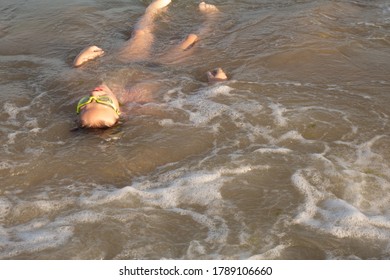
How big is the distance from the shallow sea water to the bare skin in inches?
7.2

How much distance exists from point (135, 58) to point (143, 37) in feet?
2.69

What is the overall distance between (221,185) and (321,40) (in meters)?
Answer: 4.10

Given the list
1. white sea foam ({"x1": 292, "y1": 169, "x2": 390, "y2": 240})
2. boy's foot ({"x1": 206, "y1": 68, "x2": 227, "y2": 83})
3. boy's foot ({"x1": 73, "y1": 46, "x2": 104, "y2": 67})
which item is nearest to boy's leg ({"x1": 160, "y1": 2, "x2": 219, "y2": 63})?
boy's foot ({"x1": 206, "y1": 68, "x2": 227, "y2": 83})

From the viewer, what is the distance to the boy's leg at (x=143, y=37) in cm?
820

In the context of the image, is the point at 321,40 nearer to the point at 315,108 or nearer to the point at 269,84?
the point at 269,84

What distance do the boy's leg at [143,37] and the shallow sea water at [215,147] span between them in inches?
8.8

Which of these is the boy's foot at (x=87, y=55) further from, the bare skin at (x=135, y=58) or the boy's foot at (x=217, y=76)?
the boy's foot at (x=217, y=76)

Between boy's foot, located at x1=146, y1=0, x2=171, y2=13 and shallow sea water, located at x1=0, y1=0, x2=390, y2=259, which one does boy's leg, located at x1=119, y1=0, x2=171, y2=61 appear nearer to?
boy's foot, located at x1=146, y1=0, x2=171, y2=13

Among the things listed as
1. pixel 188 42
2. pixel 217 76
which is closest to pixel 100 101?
pixel 217 76

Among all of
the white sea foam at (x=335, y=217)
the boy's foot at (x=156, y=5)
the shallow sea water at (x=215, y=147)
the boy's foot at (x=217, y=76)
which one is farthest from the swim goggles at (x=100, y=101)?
the boy's foot at (x=156, y=5)

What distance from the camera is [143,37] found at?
8.76m

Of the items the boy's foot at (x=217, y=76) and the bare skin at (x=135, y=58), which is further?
the boy's foot at (x=217, y=76)

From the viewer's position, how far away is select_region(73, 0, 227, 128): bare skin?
6152mm

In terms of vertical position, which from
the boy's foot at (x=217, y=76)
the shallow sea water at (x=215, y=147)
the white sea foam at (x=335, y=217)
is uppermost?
the boy's foot at (x=217, y=76)
